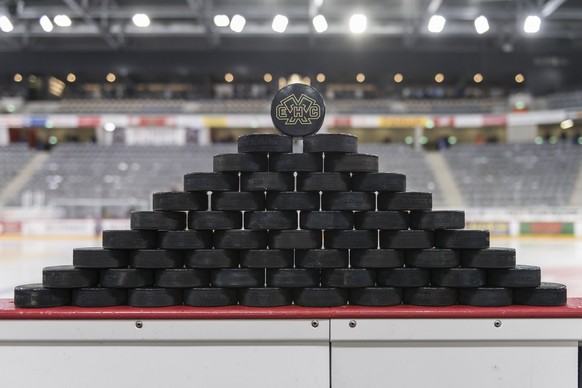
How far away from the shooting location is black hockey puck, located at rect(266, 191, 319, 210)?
9.66ft

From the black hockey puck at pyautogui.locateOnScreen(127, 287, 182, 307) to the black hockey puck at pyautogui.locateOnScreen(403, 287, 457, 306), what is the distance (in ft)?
4.23

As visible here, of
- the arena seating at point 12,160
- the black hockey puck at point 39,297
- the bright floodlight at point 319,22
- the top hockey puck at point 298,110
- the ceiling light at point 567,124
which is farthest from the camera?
the ceiling light at point 567,124

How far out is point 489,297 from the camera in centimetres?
289

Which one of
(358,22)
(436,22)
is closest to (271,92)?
(358,22)

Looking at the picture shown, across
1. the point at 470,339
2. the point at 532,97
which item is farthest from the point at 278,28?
the point at 532,97

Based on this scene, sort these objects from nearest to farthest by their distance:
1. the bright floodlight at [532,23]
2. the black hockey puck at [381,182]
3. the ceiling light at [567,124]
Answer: the black hockey puck at [381,182] → the bright floodlight at [532,23] → the ceiling light at [567,124]

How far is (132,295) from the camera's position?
2902mm

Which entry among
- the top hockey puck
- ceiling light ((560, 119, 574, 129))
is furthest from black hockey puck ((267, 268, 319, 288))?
ceiling light ((560, 119, 574, 129))

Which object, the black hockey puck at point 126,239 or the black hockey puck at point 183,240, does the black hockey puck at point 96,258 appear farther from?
the black hockey puck at point 183,240

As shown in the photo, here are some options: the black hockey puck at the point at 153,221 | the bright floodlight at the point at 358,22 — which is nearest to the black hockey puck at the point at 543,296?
the black hockey puck at the point at 153,221

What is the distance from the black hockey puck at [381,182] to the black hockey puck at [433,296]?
0.56 m

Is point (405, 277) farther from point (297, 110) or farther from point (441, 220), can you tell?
point (297, 110)

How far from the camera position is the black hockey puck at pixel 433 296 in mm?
2887

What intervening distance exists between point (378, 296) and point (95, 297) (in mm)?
1498
